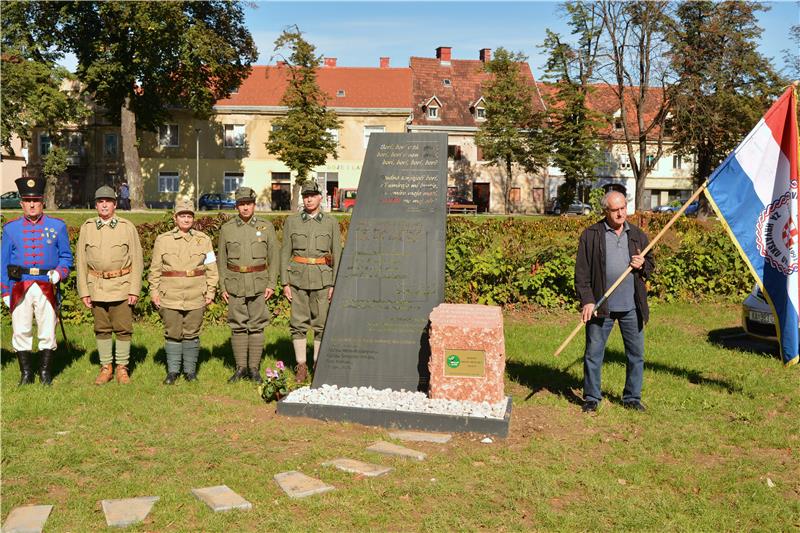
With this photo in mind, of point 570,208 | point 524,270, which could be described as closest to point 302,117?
point 570,208

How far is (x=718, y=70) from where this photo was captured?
3641cm

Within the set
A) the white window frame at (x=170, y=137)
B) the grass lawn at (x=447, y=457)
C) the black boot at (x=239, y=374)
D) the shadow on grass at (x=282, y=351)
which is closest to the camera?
the grass lawn at (x=447, y=457)

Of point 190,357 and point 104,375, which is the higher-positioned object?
point 190,357

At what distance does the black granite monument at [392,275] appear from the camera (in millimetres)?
7246

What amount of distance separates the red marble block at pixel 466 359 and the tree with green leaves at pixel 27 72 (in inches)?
1312

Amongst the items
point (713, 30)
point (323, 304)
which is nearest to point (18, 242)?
point (323, 304)

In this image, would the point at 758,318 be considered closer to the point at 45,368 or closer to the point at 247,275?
the point at 247,275

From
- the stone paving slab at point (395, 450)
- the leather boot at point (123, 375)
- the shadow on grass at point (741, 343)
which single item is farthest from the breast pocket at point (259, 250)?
the shadow on grass at point (741, 343)

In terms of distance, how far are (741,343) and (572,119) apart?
34.5 m

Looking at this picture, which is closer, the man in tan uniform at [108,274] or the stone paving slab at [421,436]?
the stone paving slab at [421,436]

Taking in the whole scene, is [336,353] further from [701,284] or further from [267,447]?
[701,284]

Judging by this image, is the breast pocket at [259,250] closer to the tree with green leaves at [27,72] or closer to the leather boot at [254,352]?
the leather boot at [254,352]

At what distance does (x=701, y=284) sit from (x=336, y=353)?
7.85m

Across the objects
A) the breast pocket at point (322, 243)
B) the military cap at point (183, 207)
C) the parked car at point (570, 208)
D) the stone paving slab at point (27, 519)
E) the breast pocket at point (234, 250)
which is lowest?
the stone paving slab at point (27, 519)
